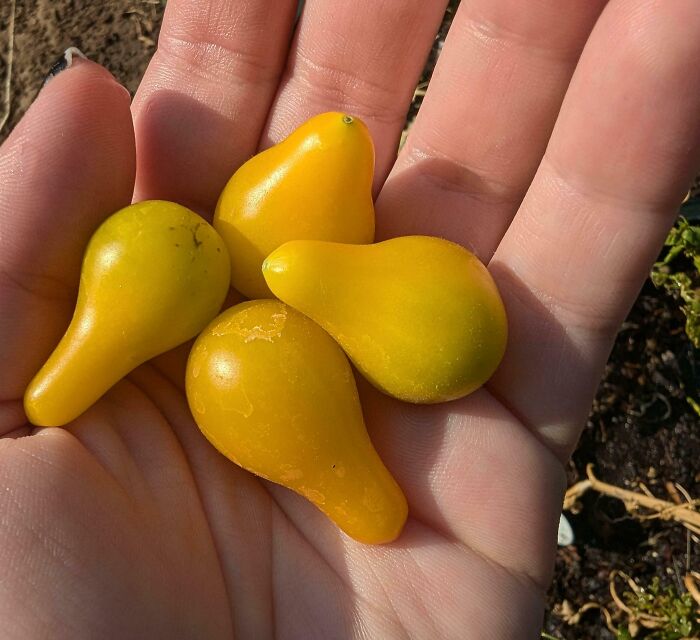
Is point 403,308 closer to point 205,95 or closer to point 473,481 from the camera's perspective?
point 473,481

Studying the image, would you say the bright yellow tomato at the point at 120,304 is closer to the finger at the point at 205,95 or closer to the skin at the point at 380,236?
the skin at the point at 380,236

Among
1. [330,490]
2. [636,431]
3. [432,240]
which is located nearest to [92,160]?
[432,240]

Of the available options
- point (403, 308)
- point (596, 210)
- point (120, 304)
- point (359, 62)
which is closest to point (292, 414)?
point (403, 308)

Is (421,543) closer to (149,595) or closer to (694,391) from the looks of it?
(149,595)

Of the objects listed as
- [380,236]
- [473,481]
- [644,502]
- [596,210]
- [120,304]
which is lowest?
[644,502]

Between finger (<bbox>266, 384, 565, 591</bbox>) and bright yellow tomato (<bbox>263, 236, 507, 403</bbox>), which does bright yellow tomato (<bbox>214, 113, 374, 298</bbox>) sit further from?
finger (<bbox>266, 384, 565, 591</bbox>)

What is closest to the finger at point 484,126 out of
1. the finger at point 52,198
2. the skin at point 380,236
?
the skin at point 380,236
